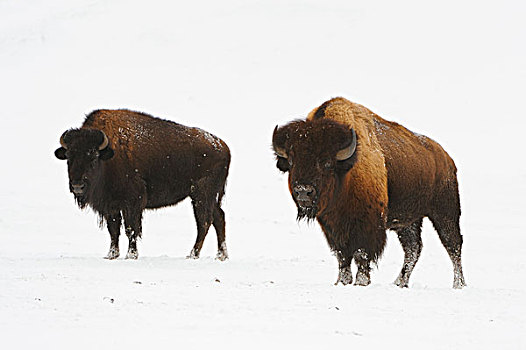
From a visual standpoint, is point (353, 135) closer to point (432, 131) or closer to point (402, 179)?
point (402, 179)

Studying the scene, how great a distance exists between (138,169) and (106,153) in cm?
81

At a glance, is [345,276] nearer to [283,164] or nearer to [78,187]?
[283,164]

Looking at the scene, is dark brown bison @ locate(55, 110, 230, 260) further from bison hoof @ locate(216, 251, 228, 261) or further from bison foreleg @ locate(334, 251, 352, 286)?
bison foreleg @ locate(334, 251, 352, 286)

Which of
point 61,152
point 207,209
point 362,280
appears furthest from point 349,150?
point 207,209

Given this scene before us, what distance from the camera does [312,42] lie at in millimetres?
40406

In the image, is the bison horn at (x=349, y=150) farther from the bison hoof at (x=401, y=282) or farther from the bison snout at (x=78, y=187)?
the bison snout at (x=78, y=187)

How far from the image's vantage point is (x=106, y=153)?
11984mm

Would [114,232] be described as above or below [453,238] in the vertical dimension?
below

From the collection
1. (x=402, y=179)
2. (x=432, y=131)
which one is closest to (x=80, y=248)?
(x=402, y=179)

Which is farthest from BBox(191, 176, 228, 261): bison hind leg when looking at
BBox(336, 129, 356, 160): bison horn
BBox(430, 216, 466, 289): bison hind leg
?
BBox(336, 129, 356, 160): bison horn

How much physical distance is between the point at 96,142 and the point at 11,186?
1275 centimetres

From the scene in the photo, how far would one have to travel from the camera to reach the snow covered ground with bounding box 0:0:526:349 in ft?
19.6

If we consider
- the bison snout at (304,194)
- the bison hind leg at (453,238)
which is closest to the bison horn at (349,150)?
the bison snout at (304,194)

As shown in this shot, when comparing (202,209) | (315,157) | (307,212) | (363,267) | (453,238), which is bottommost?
(363,267)
